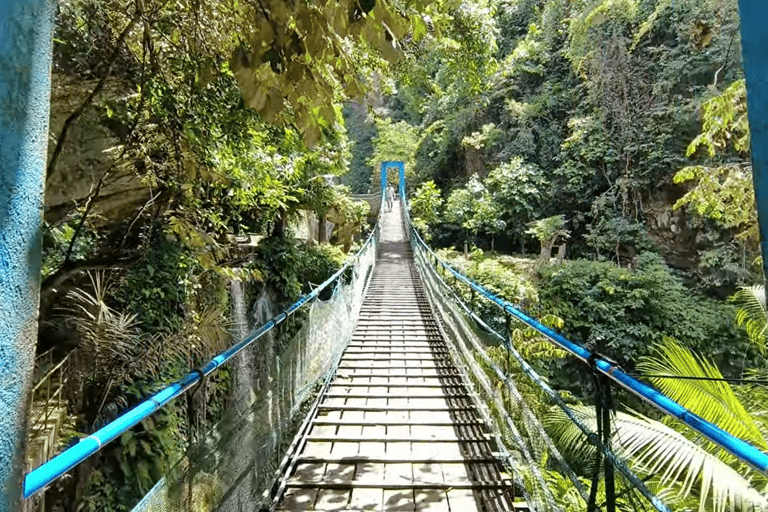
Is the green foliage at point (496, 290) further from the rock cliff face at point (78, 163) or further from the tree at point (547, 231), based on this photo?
the rock cliff face at point (78, 163)

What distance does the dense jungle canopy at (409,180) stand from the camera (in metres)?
2.04

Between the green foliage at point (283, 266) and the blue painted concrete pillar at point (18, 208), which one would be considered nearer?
the blue painted concrete pillar at point (18, 208)

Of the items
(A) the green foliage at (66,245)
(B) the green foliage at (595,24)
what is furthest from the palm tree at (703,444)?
(B) the green foliage at (595,24)

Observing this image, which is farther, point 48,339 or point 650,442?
point 48,339

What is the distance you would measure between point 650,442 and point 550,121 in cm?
1183

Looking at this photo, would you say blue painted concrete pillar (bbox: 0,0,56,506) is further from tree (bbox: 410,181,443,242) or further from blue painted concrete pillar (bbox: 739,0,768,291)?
tree (bbox: 410,181,443,242)

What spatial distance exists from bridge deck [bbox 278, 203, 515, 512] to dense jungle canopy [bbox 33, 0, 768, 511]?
0.84m

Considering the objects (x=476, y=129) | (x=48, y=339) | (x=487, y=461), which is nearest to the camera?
(x=487, y=461)

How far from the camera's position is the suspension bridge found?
3.55ft

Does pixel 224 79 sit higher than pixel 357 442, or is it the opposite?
pixel 224 79

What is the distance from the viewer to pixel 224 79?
2111 millimetres

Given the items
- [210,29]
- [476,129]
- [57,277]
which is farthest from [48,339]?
[476,129]

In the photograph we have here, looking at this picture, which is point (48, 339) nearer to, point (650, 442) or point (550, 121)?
point (650, 442)

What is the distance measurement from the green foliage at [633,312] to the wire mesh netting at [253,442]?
21.7ft
